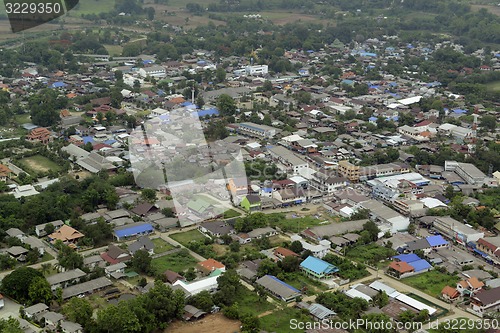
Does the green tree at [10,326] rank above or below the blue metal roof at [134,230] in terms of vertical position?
above

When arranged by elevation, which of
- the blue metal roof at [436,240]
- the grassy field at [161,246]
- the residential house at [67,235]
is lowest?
the grassy field at [161,246]

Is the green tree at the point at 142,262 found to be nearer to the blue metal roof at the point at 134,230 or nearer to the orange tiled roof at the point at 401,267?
the blue metal roof at the point at 134,230

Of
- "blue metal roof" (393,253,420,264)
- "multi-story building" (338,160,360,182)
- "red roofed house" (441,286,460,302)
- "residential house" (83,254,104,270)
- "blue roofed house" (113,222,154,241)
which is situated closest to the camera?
"red roofed house" (441,286,460,302)

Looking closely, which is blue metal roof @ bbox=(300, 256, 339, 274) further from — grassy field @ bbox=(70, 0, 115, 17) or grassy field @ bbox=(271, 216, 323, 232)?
grassy field @ bbox=(70, 0, 115, 17)

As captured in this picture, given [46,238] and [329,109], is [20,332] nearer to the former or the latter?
[46,238]

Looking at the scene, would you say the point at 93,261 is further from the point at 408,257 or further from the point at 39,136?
the point at 39,136

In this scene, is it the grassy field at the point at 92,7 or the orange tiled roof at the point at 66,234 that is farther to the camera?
the grassy field at the point at 92,7

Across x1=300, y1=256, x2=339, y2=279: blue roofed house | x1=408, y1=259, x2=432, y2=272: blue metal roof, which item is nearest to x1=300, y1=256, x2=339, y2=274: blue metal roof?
x1=300, y1=256, x2=339, y2=279: blue roofed house

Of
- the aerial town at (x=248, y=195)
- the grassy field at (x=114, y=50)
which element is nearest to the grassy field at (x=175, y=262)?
the aerial town at (x=248, y=195)
